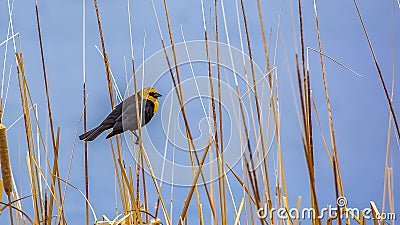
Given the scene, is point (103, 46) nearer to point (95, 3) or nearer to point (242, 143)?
point (95, 3)

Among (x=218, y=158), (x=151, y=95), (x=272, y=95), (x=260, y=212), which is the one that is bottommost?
(x=260, y=212)

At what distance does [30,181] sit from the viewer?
109 centimetres

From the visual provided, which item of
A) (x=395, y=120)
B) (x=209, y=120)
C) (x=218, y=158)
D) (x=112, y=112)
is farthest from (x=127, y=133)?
(x=395, y=120)

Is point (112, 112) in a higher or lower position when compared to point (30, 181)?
higher

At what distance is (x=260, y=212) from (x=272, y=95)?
28 centimetres

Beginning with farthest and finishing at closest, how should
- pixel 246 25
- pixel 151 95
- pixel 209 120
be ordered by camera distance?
pixel 151 95 < pixel 209 120 < pixel 246 25

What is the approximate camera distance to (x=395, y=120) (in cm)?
101

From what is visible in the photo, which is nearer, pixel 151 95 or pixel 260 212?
pixel 260 212

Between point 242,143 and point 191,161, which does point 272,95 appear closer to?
point 242,143

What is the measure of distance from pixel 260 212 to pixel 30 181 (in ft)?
1.63

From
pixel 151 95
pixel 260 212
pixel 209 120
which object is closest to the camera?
pixel 260 212

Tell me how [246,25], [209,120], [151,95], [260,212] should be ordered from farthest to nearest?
1. [151,95]
2. [209,120]
3. [246,25]
4. [260,212]

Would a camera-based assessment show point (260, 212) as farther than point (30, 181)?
No

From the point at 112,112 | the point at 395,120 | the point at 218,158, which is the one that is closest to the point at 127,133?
the point at 112,112
